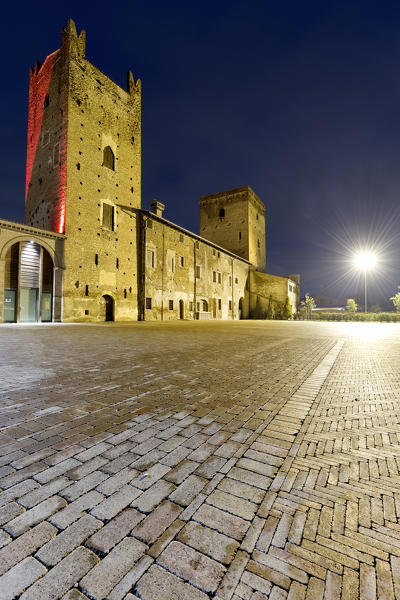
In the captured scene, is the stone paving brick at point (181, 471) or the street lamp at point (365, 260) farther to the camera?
the street lamp at point (365, 260)

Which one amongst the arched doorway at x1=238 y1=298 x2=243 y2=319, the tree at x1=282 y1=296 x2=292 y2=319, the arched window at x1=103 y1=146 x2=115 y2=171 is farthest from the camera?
the arched doorway at x1=238 y1=298 x2=243 y2=319

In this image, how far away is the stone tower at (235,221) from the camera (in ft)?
142

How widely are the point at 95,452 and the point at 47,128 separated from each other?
2922 cm

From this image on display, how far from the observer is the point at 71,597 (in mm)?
1072

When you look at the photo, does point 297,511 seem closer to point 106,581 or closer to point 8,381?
point 106,581

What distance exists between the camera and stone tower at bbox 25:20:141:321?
21.6m

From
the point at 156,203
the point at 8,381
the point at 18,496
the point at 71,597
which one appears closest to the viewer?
the point at 71,597

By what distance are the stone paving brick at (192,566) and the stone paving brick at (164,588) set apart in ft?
0.09

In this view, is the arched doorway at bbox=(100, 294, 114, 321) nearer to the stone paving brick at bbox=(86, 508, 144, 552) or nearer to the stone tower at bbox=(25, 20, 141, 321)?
the stone tower at bbox=(25, 20, 141, 321)

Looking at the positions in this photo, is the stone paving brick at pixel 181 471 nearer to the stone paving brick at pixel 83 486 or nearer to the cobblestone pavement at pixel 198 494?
the cobblestone pavement at pixel 198 494

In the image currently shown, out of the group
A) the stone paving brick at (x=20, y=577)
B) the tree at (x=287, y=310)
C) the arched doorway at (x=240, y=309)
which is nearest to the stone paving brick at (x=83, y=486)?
the stone paving brick at (x=20, y=577)

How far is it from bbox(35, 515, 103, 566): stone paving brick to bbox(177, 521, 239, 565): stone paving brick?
458 millimetres

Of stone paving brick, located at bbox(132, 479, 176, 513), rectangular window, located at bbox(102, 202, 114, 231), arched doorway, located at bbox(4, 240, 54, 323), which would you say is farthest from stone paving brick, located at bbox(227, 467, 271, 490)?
rectangular window, located at bbox(102, 202, 114, 231)

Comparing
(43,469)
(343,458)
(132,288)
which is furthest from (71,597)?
(132,288)
